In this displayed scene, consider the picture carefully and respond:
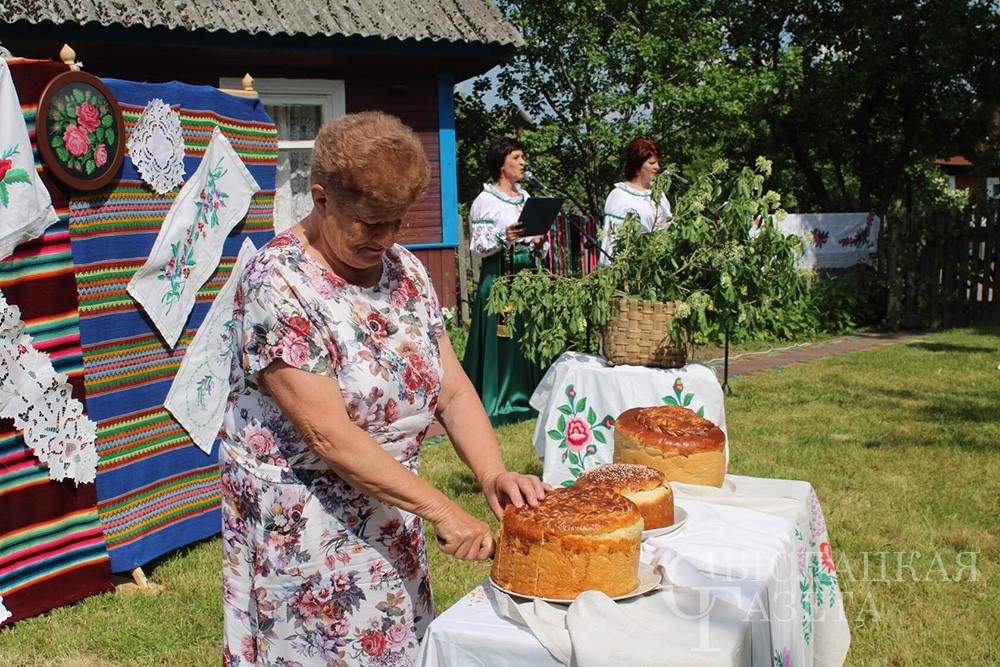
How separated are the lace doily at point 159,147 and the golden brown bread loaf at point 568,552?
2.84 meters

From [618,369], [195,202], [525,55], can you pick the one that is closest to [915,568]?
[618,369]

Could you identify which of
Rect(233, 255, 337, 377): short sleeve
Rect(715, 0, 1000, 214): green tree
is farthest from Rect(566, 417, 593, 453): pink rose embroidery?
Rect(715, 0, 1000, 214): green tree

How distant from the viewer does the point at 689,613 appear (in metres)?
1.86

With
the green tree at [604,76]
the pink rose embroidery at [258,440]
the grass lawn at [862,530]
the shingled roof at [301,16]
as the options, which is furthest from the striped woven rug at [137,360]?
the green tree at [604,76]

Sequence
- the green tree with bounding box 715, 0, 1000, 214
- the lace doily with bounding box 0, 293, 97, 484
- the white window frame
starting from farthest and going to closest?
the green tree with bounding box 715, 0, 1000, 214 → the white window frame → the lace doily with bounding box 0, 293, 97, 484

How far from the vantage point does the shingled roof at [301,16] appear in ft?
25.5

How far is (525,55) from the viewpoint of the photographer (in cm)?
1337

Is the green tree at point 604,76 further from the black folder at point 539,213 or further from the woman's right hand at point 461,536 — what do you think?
the woman's right hand at point 461,536

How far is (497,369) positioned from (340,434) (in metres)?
5.13

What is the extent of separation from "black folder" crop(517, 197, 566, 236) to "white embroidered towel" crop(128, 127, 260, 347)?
1817 millimetres

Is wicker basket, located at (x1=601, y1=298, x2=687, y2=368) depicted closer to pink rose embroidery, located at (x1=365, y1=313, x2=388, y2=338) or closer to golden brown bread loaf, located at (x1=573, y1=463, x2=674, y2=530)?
golden brown bread loaf, located at (x1=573, y1=463, x2=674, y2=530)

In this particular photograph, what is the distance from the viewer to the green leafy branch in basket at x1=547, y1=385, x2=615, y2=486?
4.49 metres

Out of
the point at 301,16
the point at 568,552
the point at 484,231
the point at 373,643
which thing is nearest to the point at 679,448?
the point at 568,552

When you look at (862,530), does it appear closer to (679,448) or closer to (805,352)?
(679,448)
